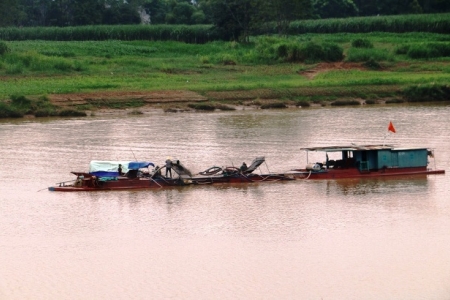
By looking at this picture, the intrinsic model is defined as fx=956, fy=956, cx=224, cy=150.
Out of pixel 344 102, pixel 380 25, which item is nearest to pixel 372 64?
pixel 344 102

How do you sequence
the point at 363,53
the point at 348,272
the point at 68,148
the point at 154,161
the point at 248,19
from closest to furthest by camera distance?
the point at 348,272, the point at 154,161, the point at 68,148, the point at 363,53, the point at 248,19

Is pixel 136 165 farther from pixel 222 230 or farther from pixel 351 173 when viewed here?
pixel 351 173

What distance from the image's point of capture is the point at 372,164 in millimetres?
26125

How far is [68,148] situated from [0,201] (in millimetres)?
7514

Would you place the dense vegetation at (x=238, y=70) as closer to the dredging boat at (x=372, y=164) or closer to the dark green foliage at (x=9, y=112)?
the dark green foliage at (x=9, y=112)

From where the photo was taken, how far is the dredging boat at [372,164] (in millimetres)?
25922

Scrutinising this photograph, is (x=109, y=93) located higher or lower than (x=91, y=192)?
higher

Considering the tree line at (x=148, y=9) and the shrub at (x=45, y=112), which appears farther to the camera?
the tree line at (x=148, y=9)

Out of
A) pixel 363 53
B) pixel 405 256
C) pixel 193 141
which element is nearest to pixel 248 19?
pixel 363 53

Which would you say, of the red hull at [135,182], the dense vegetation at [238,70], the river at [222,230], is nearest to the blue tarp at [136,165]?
the red hull at [135,182]

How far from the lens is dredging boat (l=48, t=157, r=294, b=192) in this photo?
24.9m

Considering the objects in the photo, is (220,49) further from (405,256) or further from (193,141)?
(405,256)

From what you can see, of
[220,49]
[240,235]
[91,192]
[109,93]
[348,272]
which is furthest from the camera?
[220,49]

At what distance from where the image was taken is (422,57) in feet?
171
